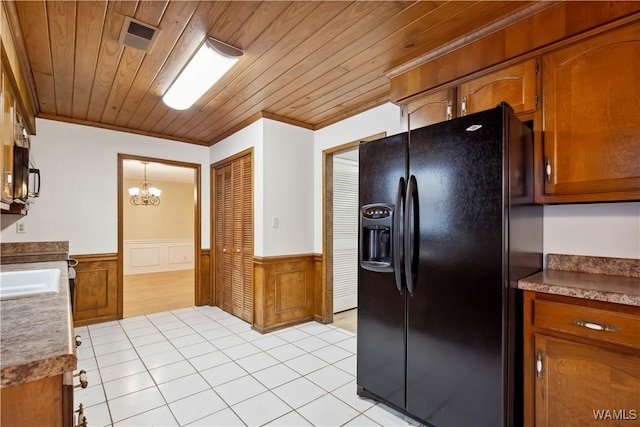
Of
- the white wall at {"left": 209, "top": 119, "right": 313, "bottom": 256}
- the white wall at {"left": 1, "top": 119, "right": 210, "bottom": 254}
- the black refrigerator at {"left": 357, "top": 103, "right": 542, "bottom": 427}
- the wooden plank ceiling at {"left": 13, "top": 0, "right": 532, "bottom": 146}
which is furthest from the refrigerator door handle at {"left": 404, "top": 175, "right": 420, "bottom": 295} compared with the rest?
the white wall at {"left": 1, "top": 119, "right": 210, "bottom": 254}

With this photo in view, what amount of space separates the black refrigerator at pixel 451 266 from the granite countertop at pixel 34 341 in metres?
1.50

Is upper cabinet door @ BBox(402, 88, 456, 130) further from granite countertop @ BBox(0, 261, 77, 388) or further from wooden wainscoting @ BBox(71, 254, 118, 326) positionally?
wooden wainscoting @ BBox(71, 254, 118, 326)

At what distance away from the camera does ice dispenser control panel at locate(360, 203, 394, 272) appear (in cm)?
193

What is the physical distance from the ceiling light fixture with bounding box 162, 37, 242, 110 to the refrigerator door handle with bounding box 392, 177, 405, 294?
1.42 meters

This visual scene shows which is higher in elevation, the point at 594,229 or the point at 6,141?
the point at 6,141

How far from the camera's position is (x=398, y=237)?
5.95ft

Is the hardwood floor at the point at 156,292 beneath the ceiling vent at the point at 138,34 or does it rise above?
beneath

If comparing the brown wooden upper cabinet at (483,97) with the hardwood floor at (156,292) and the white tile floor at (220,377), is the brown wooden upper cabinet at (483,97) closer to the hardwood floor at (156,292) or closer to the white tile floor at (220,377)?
the white tile floor at (220,377)

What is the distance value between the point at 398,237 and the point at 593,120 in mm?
1086

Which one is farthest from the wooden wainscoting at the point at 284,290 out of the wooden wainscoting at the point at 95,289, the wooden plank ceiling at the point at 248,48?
the wooden wainscoting at the point at 95,289

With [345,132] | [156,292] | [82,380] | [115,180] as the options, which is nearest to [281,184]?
[345,132]

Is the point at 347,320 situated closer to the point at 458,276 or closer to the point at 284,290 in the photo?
the point at 284,290

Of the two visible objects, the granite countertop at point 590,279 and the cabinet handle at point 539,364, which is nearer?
the granite countertop at point 590,279

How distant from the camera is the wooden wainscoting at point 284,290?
341 centimetres
